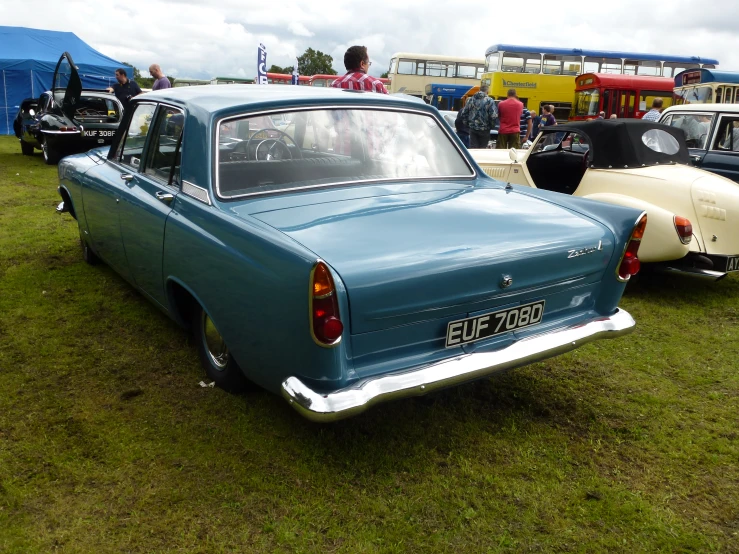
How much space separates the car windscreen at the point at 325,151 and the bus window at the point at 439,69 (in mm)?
24808

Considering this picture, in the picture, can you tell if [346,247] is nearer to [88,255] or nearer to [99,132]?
[88,255]

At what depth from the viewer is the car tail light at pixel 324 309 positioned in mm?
2271

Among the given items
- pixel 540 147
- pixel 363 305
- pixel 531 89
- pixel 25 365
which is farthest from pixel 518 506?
pixel 531 89

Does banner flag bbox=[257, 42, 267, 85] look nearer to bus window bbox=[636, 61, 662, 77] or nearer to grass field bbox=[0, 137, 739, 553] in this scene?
grass field bbox=[0, 137, 739, 553]

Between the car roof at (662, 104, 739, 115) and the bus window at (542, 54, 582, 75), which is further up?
the bus window at (542, 54, 582, 75)

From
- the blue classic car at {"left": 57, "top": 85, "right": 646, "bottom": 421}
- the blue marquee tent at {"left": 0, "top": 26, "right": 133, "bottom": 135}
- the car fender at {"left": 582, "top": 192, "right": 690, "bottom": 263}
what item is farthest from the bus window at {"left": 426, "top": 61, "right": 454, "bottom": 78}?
the blue classic car at {"left": 57, "top": 85, "right": 646, "bottom": 421}

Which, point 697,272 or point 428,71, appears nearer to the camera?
point 697,272

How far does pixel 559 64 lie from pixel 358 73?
18653mm

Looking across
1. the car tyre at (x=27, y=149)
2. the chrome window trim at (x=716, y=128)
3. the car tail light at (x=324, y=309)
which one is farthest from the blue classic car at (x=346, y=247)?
the car tyre at (x=27, y=149)

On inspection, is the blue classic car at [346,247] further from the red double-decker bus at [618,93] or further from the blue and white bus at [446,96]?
the blue and white bus at [446,96]

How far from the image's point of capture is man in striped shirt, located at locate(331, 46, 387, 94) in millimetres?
6605

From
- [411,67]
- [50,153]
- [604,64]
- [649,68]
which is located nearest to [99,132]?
[50,153]

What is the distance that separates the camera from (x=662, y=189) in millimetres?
5383

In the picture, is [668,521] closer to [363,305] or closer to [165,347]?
[363,305]
